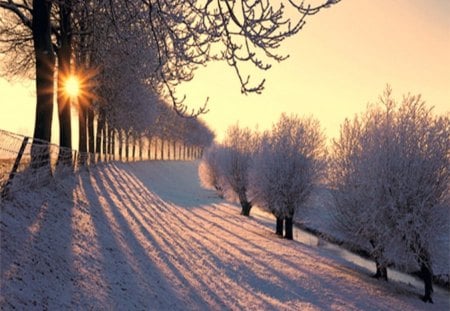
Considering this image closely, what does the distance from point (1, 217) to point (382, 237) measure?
53.6ft

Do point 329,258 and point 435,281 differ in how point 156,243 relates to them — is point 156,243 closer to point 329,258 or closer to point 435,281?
point 329,258

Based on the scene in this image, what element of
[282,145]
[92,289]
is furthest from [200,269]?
[282,145]

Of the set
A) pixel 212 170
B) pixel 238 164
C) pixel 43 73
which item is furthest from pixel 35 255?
pixel 212 170

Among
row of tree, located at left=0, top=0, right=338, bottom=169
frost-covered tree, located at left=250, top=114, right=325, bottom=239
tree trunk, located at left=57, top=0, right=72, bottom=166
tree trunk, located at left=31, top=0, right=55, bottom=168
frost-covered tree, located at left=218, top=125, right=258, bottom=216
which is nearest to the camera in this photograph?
row of tree, located at left=0, top=0, right=338, bottom=169

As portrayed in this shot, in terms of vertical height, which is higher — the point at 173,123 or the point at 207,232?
the point at 173,123

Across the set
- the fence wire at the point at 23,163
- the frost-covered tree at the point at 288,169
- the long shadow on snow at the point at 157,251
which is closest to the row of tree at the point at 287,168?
the frost-covered tree at the point at 288,169

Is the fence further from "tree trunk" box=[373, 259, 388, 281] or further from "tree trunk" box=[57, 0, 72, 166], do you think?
"tree trunk" box=[373, 259, 388, 281]

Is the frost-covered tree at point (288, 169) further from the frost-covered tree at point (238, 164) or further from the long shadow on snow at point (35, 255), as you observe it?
the long shadow on snow at point (35, 255)

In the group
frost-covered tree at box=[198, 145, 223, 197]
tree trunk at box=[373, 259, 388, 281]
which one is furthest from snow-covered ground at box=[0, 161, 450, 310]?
frost-covered tree at box=[198, 145, 223, 197]

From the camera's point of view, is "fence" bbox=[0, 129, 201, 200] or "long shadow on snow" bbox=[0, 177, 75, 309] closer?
"long shadow on snow" bbox=[0, 177, 75, 309]

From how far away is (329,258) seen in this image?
23328 mm

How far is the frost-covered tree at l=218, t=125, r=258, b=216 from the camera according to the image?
135ft

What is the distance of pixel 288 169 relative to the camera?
30.9m

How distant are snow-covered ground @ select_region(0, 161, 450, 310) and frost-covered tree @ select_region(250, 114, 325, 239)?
5.91m
